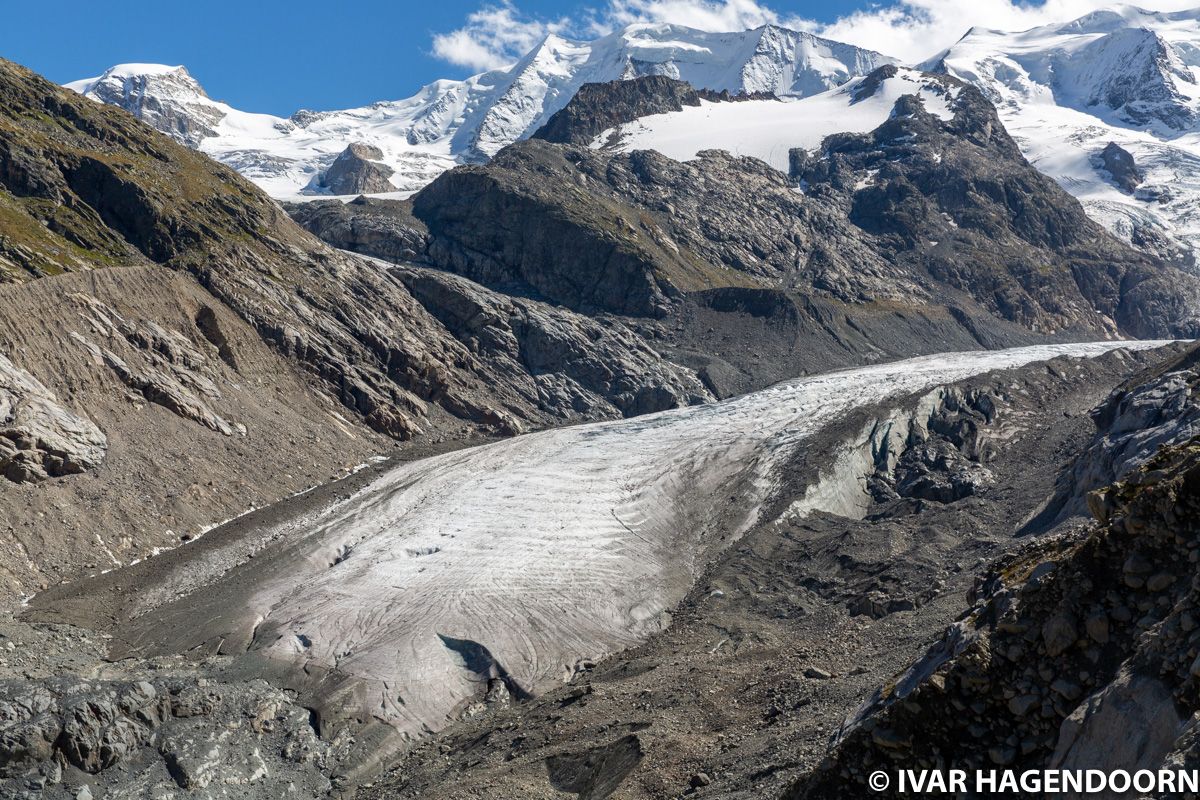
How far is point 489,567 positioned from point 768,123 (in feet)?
502

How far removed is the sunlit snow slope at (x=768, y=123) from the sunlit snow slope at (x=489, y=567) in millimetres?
98229

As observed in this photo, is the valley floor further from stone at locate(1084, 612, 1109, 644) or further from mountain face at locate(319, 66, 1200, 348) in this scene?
mountain face at locate(319, 66, 1200, 348)

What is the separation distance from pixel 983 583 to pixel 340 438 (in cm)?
4995

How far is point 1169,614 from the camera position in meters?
11.0

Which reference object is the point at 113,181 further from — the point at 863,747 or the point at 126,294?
the point at 863,747

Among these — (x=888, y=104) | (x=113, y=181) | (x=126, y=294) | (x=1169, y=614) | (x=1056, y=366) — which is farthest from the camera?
(x=888, y=104)

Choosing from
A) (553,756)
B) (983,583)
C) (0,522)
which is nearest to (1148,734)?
(983,583)

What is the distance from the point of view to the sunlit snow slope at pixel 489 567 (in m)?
35.9

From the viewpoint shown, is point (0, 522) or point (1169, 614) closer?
point (1169, 614)

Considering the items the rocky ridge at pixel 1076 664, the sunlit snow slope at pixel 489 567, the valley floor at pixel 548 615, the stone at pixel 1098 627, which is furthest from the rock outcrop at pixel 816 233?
the stone at pixel 1098 627

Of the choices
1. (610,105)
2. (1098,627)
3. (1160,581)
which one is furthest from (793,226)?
(1160,581)

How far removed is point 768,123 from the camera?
182000 millimetres

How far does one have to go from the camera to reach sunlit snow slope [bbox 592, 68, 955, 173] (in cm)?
16262

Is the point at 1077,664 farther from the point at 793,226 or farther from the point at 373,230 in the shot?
the point at 793,226
